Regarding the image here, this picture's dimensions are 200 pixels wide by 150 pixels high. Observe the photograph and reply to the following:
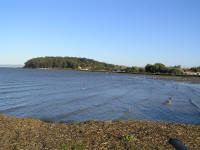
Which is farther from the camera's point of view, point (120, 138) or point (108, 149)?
point (120, 138)

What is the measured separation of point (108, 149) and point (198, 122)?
10.0 metres

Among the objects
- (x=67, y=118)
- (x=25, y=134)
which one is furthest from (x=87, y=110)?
(x=25, y=134)

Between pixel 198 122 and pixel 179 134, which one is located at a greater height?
pixel 179 134

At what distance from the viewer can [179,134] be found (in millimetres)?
8727

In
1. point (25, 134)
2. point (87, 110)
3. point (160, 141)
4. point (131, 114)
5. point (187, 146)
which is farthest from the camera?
point (87, 110)

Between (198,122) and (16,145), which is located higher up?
(16,145)

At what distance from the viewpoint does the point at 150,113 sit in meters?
16.8

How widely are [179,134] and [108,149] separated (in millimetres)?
3819

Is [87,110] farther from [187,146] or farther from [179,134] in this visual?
[187,146]

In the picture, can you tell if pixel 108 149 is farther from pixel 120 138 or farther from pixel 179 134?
pixel 179 134

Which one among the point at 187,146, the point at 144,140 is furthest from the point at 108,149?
the point at 187,146

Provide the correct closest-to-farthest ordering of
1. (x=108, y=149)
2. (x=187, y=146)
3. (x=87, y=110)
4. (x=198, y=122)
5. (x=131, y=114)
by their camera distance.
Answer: (x=108, y=149), (x=187, y=146), (x=198, y=122), (x=131, y=114), (x=87, y=110)

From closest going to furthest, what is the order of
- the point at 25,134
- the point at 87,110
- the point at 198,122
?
1. the point at 25,134
2. the point at 198,122
3. the point at 87,110

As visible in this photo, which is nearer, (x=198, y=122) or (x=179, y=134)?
(x=179, y=134)
